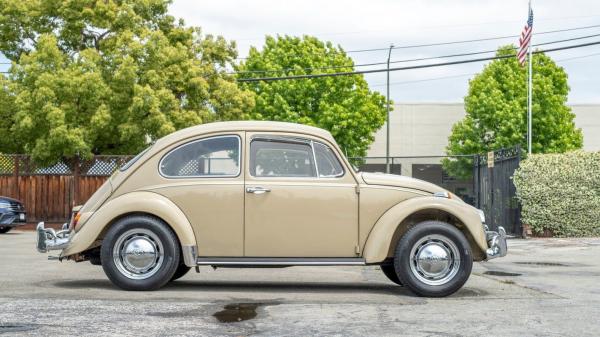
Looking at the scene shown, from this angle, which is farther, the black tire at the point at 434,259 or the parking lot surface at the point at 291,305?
the black tire at the point at 434,259

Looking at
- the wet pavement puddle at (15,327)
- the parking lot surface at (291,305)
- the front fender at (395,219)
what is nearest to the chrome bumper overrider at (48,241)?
the parking lot surface at (291,305)

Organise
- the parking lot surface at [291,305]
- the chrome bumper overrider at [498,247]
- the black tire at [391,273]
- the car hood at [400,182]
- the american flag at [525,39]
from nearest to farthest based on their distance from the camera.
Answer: the parking lot surface at [291,305]
the car hood at [400,182]
the chrome bumper overrider at [498,247]
the black tire at [391,273]
the american flag at [525,39]

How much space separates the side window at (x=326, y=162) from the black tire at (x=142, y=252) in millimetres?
1673

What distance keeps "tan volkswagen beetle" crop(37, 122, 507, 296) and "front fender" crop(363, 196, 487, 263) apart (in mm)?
10

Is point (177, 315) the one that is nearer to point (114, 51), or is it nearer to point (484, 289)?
point (484, 289)

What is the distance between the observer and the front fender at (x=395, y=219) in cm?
868

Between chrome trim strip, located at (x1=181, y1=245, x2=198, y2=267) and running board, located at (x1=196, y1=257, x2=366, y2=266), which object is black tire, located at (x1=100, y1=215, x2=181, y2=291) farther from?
running board, located at (x1=196, y1=257, x2=366, y2=266)

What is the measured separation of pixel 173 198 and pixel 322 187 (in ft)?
4.98

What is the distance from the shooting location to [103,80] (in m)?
29.8

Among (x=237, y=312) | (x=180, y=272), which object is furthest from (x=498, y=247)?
(x=180, y=272)

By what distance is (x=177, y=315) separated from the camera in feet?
22.9

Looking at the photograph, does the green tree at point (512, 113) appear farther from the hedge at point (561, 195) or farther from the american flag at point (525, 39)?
the hedge at point (561, 195)

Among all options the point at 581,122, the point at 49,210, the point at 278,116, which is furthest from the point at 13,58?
the point at 581,122

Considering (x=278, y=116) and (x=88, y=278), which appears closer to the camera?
(x=88, y=278)
